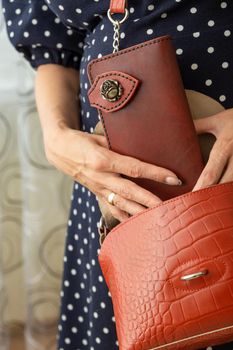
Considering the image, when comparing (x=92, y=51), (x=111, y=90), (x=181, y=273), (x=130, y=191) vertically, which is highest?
(x=92, y=51)

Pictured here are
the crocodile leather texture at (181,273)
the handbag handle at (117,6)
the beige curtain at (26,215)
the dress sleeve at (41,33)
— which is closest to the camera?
the crocodile leather texture at (181,273)

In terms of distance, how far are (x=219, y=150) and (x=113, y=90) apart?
0.43ft

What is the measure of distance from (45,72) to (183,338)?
1.55ft

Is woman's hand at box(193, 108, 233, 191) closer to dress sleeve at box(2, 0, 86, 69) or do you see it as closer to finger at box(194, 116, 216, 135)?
finger at box(194, 116, 216, 135)

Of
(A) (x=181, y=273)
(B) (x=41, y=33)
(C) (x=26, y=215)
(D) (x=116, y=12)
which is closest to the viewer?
(A) (x=181, y=273)

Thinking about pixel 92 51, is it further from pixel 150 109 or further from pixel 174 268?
pixel 174 268

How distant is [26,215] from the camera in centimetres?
120

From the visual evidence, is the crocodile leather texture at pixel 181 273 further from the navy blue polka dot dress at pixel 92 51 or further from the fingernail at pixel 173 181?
the navy blue polka dot dress at pixel 92 51

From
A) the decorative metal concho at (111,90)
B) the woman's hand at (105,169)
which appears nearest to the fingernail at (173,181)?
the woman's hand at (105,169)

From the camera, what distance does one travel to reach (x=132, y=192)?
0.61m

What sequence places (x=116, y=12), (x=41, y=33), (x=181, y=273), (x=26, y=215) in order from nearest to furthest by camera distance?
(x=181, y=273) → (x=116, y=12) → (x=41, y=33) → (x=26, y=215)

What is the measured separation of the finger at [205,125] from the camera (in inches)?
23.5

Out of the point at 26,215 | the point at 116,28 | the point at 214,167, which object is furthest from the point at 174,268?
the point at 26,215

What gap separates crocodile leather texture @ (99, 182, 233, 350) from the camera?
20.6 inches
